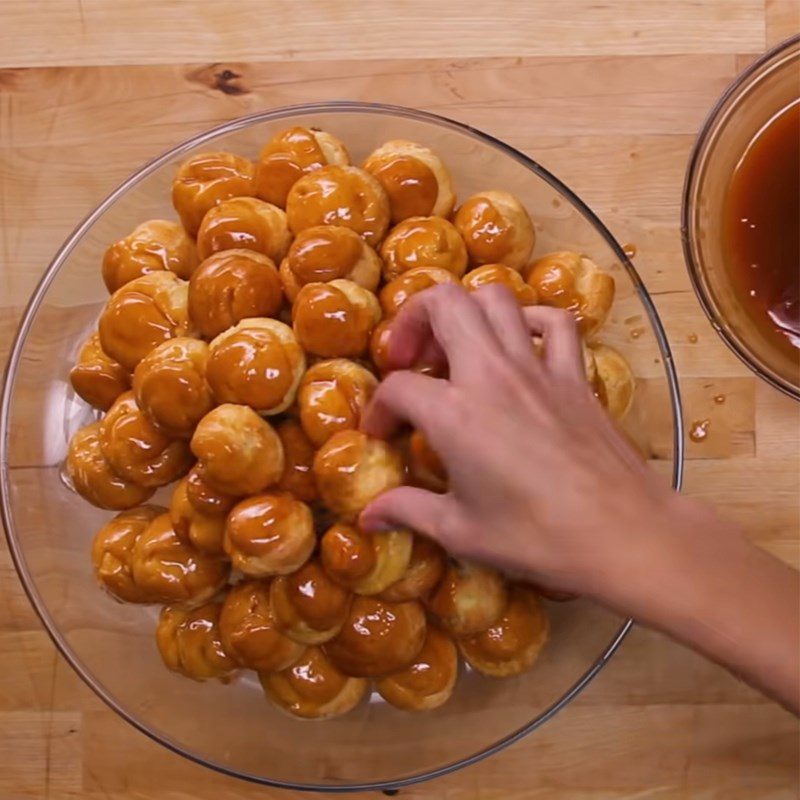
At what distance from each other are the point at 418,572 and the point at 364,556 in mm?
68

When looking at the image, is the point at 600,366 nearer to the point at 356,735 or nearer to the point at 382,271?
the point at 382,271

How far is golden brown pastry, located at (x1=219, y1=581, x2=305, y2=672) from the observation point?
2.44ft

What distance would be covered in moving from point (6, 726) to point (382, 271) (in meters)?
0.61

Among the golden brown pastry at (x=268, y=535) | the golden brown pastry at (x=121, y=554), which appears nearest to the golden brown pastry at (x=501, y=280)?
the golden brown pastry at (x=268, y=535)

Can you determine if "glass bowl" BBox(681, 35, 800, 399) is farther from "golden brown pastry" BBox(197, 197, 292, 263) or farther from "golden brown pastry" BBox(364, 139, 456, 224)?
"golden brown pastry" BBox(197, 197, 292, 263)

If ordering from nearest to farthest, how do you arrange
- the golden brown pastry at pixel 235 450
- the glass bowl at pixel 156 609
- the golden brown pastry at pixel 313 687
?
the golden brown pastry at pixel 235 450 → the golden brown pastry at pixel 313 687 → the glass bowl at pixel 156 609

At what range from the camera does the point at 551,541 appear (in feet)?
2.21

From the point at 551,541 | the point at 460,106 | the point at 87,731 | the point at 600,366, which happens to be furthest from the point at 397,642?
the point at 460,106

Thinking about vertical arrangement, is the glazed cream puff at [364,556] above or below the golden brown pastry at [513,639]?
above

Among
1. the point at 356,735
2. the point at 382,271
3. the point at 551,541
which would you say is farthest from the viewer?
the point at 356,735

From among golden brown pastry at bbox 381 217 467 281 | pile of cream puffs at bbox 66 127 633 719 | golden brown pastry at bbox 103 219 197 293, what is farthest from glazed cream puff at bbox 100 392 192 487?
golden brown pastry at bbox 381 217 467 281

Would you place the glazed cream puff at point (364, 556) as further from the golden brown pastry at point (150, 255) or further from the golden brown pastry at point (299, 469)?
the golden brown pastry at point (150, 255)

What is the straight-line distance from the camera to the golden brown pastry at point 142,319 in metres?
0.76

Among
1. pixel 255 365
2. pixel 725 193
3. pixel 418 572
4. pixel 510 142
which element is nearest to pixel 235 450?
pixel 255 365
